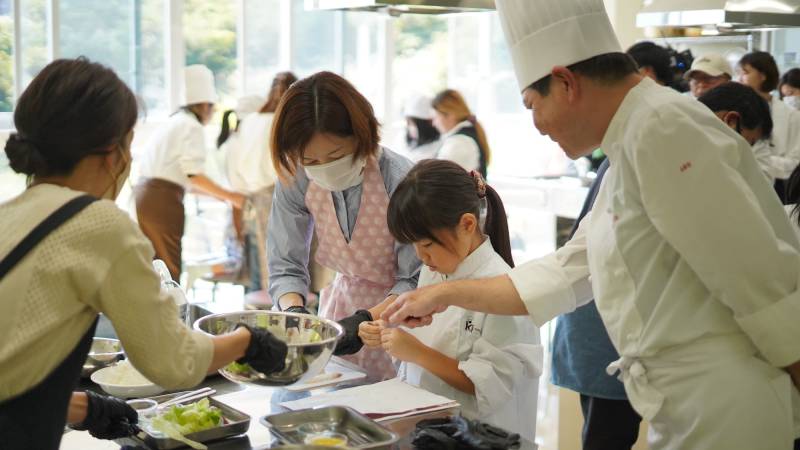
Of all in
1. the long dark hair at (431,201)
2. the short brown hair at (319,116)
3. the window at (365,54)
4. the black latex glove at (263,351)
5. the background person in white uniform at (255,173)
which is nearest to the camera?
the black latex glove at (263,351)

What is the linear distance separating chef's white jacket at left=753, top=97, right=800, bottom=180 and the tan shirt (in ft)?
11.1

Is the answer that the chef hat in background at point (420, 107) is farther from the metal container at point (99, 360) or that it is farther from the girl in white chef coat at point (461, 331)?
the metal container at point (99, 360)

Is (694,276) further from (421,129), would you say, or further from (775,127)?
(421,129)

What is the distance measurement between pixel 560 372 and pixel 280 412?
1030mm

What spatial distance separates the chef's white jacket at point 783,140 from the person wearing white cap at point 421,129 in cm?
174

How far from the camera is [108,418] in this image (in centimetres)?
147

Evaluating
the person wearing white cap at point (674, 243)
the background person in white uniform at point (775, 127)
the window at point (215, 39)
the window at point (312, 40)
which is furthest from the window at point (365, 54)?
the person wearing white cap at point (674, 243)

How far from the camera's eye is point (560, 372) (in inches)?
97.3

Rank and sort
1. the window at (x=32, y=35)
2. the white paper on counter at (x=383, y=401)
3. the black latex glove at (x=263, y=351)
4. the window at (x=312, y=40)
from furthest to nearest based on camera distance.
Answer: the window at (x=312, y=40) → the window at (x=32, y=35) → the white paper on counter at (x=383, y=401) → the black latex glove at (x=263, y=351)

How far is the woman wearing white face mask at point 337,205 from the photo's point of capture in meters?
2.04

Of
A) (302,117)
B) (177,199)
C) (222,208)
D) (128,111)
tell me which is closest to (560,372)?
(302,117)

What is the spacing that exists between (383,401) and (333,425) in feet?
0.47

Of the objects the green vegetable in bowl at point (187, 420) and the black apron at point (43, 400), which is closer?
the black apron at point (43, 400)

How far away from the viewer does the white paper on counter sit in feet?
5.40
